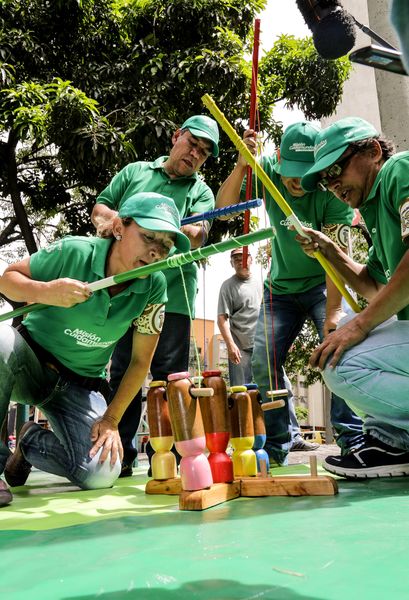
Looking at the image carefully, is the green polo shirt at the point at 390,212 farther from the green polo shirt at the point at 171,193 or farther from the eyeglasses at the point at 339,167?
the green polo shirt at the point at 171,193

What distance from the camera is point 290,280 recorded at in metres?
3.00

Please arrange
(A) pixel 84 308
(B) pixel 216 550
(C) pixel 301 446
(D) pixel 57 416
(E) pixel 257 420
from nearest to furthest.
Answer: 1. (B) pixel 216 550
2. (E) pixel 257 420
3. (A) pixel 84 308
4. (D) pixel 57 416
5. (C) pixel 301 446

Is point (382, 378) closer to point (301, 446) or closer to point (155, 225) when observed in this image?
point (155, 225)

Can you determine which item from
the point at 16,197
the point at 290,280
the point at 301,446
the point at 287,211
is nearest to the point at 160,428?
the point at 287,211

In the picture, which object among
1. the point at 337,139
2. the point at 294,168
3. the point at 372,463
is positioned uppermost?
the point at 294,168

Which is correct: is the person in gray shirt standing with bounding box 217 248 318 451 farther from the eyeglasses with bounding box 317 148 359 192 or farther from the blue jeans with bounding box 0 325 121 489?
the eyeglasses with bounding box 317 148 359 192

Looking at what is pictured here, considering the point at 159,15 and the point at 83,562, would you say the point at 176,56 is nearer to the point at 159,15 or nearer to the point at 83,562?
the point at 159,15

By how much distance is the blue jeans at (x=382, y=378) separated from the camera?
1.94 metres

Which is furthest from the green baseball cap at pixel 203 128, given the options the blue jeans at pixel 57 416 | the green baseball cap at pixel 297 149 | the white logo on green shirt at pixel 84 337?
the blue jeans at pixel 57 416

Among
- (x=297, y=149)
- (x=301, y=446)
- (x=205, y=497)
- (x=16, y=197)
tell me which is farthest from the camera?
(x=16, y=197)

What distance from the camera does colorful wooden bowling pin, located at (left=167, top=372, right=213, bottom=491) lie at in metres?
1.70

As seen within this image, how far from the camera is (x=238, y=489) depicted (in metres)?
1.88

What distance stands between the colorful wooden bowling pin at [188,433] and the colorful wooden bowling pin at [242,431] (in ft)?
0.93

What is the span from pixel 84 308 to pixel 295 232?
1.14 metres
